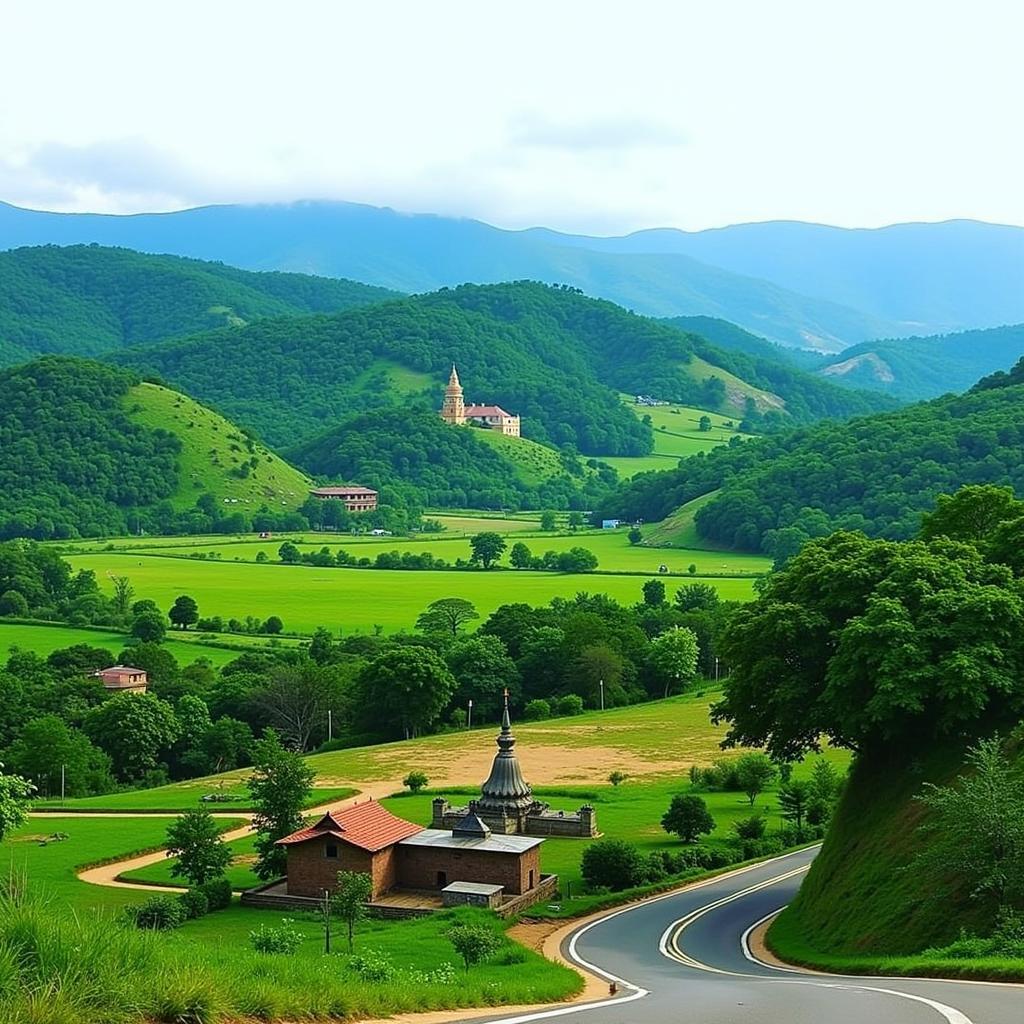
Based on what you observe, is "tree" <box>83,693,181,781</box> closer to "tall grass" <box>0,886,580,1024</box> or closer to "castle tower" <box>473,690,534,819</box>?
"castle tower" <box>473,690,534,819</box>

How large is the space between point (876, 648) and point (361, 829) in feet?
52.3

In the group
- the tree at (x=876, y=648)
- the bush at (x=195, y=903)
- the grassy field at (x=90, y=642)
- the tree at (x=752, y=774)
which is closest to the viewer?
the tree at (x=876, y=648)

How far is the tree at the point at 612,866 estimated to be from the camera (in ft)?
131

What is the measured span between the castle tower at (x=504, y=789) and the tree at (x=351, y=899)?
9.39m

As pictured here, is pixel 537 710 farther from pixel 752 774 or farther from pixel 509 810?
pixel 509 810

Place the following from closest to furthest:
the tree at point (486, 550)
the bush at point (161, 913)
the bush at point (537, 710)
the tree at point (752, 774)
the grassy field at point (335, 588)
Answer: the bush at point (161, 913), the tree at point (752, 774), the bush at point (537, 710), the grassy field at point (335, 588), the tree at point (486, 550)

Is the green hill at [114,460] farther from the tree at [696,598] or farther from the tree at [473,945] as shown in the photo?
the tree at [473,945]

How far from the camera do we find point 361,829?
1549 inches

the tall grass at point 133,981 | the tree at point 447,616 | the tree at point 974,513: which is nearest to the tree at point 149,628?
the tree at point 447,616

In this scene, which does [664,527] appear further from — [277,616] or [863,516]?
[277,616]

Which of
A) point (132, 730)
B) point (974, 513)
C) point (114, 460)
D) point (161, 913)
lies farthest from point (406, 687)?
point (114, 460)

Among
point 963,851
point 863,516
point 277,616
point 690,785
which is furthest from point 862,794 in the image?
point 863,516

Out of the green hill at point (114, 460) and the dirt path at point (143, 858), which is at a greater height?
the green hill at point (114, 460)

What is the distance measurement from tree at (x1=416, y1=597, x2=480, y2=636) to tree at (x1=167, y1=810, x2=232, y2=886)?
4884cm
